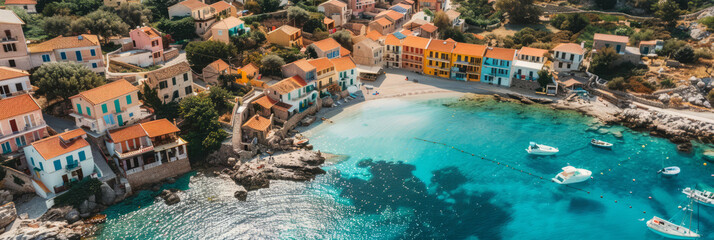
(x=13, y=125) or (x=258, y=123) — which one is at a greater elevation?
(x=13, y=125)

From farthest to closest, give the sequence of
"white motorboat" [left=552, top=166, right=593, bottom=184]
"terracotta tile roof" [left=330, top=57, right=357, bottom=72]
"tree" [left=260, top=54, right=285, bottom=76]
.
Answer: "terracotta tile roof" [left=330, top=57, right=357, bottom=72], "tree" [left=260, top=54, right=285, bottom=76], "white motorboat" [left=552, top=166, right=593, bottom=184]

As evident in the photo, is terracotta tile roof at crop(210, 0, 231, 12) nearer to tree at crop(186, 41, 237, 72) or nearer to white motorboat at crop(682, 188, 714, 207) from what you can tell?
tree at crop(186, 41, 237, 72)

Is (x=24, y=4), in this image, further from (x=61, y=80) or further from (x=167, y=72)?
(x=167, y=72)

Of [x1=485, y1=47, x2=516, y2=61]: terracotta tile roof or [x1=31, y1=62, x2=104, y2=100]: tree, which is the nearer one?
[x1=31, y1=62, x2=104, y2=100]: tree

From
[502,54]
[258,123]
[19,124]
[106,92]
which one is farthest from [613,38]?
[19,124]

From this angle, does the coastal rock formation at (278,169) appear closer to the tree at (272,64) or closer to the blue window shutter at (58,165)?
the blue window shutter at (58,165)

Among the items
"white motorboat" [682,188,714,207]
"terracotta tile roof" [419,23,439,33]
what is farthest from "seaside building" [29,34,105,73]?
"white motorboat" [682,188,714,207]

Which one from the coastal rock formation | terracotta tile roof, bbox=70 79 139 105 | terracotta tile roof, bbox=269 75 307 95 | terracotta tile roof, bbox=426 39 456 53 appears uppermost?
terracotta tile roof, bbox=70 79 139 105
